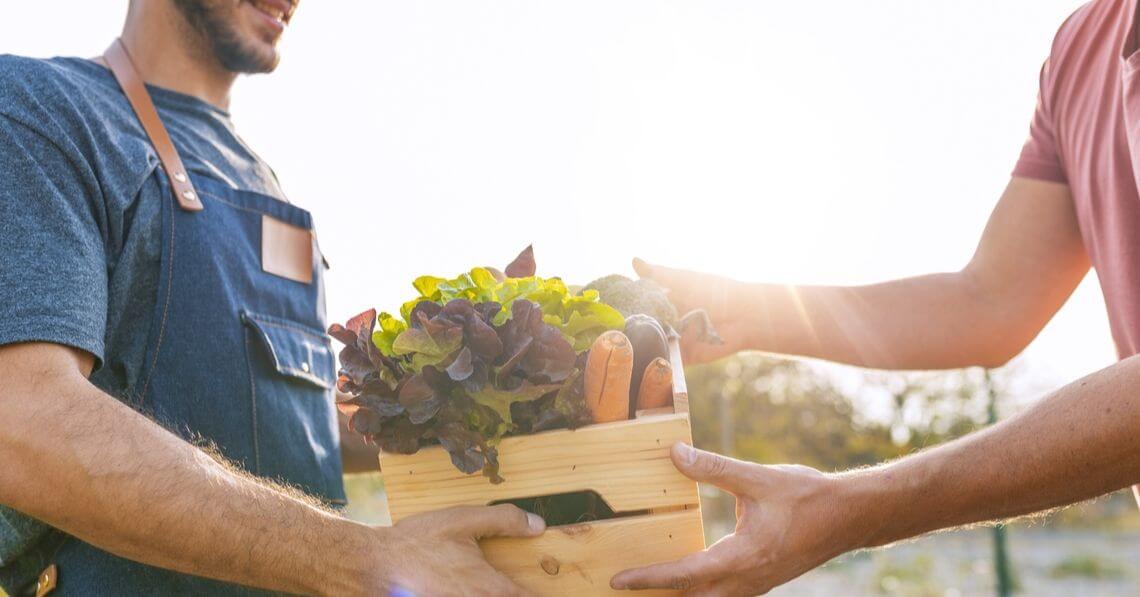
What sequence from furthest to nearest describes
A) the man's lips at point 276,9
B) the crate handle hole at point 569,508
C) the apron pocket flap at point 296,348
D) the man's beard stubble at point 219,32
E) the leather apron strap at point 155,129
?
the man's lips at point 276,9, the man's beard stubble at point 219,32, the apron pocket flap at point 296,348, the leather apron strap at point 155,129, the crate handle hole at point 569,508

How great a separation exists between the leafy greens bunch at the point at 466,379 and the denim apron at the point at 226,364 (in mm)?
480

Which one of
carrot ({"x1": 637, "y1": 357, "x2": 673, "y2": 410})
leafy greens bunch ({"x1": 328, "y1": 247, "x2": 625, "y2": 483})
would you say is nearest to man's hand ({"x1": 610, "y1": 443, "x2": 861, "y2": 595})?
carrot ({"x1": 637, "y1": 357, "x2": 673, "y2": 410})

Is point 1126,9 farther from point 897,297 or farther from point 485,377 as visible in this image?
point 485,377

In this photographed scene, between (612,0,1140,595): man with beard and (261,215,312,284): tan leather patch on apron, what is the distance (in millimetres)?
1163

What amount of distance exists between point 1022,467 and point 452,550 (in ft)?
4.44

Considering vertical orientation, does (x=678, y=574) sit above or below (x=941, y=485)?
below

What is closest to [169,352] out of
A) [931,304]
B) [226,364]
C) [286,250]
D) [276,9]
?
[226,364]

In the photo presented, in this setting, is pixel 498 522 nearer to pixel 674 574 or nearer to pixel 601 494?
pixel 601 494

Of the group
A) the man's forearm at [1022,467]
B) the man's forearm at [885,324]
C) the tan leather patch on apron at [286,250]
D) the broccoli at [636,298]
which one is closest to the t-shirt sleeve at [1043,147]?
the man's forearm at [885,324]

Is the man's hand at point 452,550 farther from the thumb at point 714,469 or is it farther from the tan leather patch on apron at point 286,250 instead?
the tan leather patch on apron at point 286,250

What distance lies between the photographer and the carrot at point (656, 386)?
2.03 metres

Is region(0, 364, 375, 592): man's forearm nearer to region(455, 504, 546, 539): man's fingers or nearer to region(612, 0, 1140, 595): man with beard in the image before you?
region(455, 504, 546, 539): man's fingers

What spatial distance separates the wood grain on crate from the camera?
6.36 ft

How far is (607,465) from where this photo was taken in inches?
76.8
